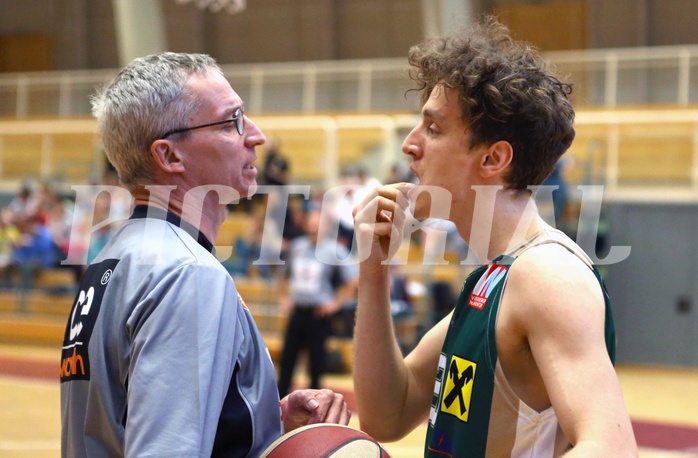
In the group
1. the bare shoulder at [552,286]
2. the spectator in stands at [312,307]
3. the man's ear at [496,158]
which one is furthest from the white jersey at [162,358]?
the spectator in stands at [312,307]

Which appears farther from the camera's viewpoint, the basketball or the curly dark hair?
the curly dark hair

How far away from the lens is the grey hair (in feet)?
6.53

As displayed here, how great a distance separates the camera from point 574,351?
1.78m

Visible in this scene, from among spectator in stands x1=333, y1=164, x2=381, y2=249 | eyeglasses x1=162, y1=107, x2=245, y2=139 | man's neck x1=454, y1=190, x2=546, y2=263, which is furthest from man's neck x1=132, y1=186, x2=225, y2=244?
spectator in stands x1=333, y1=164, x2=381, y2=249

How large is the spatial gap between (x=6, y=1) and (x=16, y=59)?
1.84 m

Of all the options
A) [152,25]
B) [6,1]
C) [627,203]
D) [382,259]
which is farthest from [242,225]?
[6,1]

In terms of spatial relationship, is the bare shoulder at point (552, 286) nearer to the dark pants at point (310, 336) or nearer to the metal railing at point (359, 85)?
the dark pants at point (310, 336)

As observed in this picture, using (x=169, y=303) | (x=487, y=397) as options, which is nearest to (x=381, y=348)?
(x=487, y=397)

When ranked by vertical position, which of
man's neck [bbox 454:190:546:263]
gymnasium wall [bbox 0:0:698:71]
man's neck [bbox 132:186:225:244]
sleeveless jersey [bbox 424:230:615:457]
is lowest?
sleeveless jersey [bbox 424:230:615:457]

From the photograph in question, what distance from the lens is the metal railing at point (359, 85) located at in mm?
15383

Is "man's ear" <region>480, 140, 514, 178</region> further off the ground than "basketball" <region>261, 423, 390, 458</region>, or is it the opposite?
"man's ear" <region>480, 140, 514, 178</region>

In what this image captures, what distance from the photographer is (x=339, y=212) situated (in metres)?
10.4

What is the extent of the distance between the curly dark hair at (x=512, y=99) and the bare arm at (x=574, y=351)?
33 cm

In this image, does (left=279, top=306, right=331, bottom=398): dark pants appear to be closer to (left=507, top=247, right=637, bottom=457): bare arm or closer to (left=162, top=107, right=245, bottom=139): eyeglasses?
(left=162, top=107, right=245, bottom=139): eyeglasses
